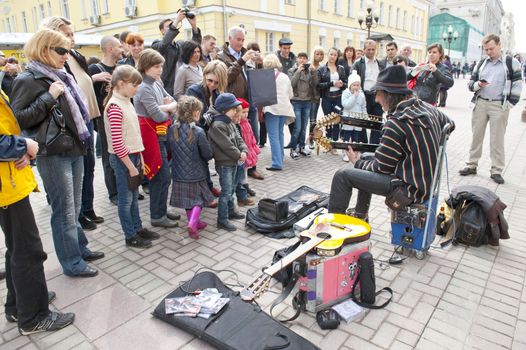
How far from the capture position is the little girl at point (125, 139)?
11.0 feet

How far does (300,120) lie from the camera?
7.14 m

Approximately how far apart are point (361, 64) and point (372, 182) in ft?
14.9

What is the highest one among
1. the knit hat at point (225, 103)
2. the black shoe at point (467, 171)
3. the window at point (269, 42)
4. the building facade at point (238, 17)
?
the building facade at point (238, 17)

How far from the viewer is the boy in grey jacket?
4090mm

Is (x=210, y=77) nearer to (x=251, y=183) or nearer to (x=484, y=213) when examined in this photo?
(x=251, y=183)

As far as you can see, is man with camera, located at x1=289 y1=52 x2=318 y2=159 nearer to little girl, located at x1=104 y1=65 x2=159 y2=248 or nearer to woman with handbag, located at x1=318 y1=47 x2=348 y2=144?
woman with handbag, located at x1=318 y1=47 x2=348 y2=144

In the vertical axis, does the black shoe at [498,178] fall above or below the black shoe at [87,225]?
above

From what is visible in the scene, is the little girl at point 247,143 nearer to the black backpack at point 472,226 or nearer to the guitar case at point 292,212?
the guitar case at point 292,212

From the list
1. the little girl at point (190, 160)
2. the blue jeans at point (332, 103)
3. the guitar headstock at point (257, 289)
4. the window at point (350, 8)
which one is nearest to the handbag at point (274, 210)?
the little girl at point (190, 160)

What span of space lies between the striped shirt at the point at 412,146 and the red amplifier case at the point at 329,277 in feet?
2.65

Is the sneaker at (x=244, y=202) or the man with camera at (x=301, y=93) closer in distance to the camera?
the sneaker at (x=244, y=202)

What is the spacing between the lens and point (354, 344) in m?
2.46

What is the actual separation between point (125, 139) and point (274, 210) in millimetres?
1742

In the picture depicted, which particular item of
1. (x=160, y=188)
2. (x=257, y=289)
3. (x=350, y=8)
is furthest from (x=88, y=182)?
(x=350, y=8)
